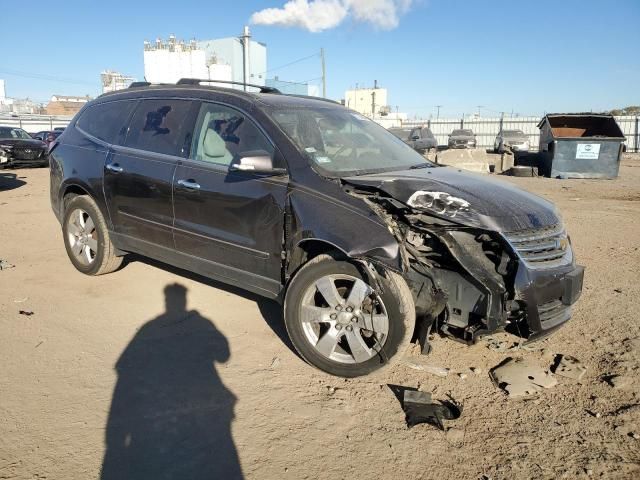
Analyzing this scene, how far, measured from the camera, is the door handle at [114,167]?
4.66 m

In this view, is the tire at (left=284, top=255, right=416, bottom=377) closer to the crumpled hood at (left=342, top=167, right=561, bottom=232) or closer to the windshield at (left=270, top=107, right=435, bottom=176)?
the crumpled hood at (left=342, top=167, right=561, bottom=232)

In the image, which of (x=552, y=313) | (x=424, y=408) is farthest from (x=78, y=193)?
(x=552, y=313)

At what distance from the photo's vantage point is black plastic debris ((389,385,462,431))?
287cm

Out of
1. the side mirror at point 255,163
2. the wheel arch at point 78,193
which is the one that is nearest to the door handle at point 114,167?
the wheel arch at point 78,193

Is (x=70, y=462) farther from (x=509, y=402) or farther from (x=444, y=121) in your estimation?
(x=444, y=121)

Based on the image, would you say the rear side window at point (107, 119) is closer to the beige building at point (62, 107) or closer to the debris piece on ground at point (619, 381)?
the debris piece on ground at point (619, 381)

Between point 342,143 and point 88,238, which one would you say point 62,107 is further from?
point 342,143

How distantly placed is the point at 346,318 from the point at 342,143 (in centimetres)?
154

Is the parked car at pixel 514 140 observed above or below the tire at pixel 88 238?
above

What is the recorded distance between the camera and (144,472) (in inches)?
94.0

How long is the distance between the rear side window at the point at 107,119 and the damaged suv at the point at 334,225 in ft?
0.90

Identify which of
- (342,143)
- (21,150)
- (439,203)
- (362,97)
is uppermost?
(362,97)

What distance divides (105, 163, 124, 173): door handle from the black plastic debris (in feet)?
10.6

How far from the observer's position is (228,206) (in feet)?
12.4
